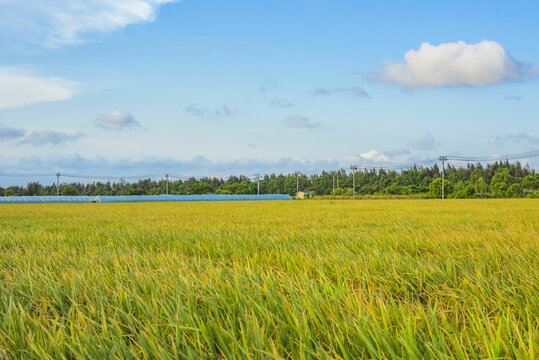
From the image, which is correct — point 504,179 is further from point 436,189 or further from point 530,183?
point 436,189

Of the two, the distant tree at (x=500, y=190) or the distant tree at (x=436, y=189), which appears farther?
the distant tree at (x=436, y=189)

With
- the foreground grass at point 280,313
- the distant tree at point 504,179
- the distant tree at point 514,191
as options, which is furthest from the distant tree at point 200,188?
the foreground grass at point 280,313

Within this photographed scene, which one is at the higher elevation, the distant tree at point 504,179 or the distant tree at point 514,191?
the distant tree at point 504,179

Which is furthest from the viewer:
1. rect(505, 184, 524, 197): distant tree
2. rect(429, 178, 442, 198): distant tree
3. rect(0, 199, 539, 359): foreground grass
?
rect(429, 178, 442, 198): distant tree

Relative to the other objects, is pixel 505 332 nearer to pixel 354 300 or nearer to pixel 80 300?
pixel 354 300

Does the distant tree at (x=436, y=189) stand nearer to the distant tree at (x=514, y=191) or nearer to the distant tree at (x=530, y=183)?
the distant tree at (x=514, y=191)

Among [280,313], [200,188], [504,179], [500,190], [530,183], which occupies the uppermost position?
[504,179]

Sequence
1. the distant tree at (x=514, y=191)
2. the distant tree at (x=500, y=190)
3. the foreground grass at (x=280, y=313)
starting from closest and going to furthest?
1. the foreground grass at (x=280, y=313)
2. the distant tree at (x=514, y=191)
3. the distant tree at (x=500, y=190)

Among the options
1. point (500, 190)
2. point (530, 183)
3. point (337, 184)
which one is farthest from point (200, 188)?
point (530, 183)

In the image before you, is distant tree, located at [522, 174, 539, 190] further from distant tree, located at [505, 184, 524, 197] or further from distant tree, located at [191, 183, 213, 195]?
distant tree, located at [191, 183, 213, 195]

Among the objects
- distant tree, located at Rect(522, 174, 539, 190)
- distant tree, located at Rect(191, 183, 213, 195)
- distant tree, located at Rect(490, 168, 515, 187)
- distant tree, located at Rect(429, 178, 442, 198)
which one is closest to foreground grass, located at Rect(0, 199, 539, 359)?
distant tree, located at Rect(429, 178, 442, 198)

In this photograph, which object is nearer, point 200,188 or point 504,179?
point 504,179

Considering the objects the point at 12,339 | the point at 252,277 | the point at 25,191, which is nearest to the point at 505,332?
the point at 252,277

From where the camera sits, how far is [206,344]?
49.6 inches
